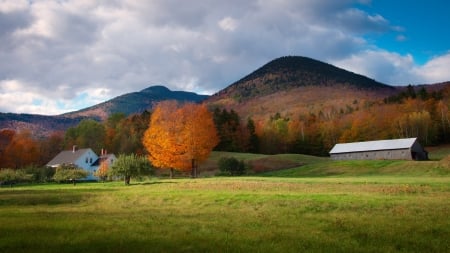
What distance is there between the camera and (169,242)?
12.0m

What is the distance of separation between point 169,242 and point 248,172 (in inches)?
2476

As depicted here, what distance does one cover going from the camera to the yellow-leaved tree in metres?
61.2

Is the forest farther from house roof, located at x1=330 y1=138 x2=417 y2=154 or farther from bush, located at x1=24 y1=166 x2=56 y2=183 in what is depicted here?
bush, located at x1=24 y1=166 x2=56 y2=183

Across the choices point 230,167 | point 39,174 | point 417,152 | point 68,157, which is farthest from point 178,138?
point 417,152

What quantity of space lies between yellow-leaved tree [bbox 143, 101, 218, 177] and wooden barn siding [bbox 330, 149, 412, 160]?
117 feet

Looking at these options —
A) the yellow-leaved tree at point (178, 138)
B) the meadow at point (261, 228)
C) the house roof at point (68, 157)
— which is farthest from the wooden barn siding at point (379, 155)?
the house roof at point (68, 157)

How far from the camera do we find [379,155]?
80938 mm

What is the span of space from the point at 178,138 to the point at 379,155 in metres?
42.6

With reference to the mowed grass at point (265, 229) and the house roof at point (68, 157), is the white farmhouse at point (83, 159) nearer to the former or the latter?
the house roof at point (68, 157)

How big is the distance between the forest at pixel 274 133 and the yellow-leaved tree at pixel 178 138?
1368 inches

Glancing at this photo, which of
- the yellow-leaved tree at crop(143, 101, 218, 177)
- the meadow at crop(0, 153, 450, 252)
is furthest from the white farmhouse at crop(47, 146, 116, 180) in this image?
the meadow at crop(0, 153, 450, 252)

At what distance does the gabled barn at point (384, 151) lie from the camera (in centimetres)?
7738

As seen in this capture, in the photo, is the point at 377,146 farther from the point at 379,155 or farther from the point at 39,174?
the point at 39,174

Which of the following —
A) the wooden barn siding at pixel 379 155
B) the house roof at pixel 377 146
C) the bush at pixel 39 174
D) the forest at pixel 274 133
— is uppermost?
the forest at pixel 274 133
